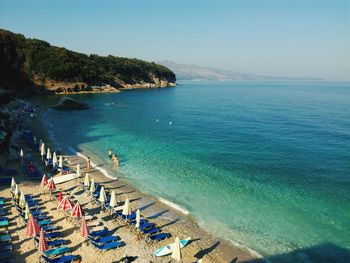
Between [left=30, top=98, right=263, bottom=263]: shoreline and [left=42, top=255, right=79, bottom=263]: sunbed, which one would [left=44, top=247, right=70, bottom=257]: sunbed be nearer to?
[left=42, top=255, right=79, bottom=263]: sunbed

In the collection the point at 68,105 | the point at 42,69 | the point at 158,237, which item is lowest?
the point at 158,237

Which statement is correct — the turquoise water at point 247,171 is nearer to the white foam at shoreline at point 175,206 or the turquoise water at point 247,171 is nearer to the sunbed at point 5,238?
the white foam at shoreline at point 175,206

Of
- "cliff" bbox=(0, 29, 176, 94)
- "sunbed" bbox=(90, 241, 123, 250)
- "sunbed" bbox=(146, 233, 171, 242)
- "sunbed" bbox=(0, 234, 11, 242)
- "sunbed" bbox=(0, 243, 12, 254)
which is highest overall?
"cliff" bbox=(0, 29, 176, 94)

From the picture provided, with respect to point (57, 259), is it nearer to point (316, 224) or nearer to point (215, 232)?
point (215, 232)

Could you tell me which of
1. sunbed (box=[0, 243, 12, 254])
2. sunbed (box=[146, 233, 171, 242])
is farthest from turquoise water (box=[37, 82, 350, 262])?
sunbed (box=[0, 243, 12, 254])

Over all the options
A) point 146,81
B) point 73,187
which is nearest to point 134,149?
point 73,187

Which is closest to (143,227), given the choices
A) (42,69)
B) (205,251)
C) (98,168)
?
(205,251)

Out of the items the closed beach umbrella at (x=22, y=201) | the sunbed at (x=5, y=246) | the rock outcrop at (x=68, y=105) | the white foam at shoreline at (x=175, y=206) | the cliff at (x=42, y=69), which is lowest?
the white foam at shoreline at (x=175, y=206)

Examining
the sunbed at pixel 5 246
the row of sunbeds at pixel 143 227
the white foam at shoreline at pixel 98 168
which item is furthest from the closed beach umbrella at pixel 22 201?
the white foam at shoreline at pixel 98 168

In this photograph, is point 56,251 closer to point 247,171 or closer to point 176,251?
point 176,251
